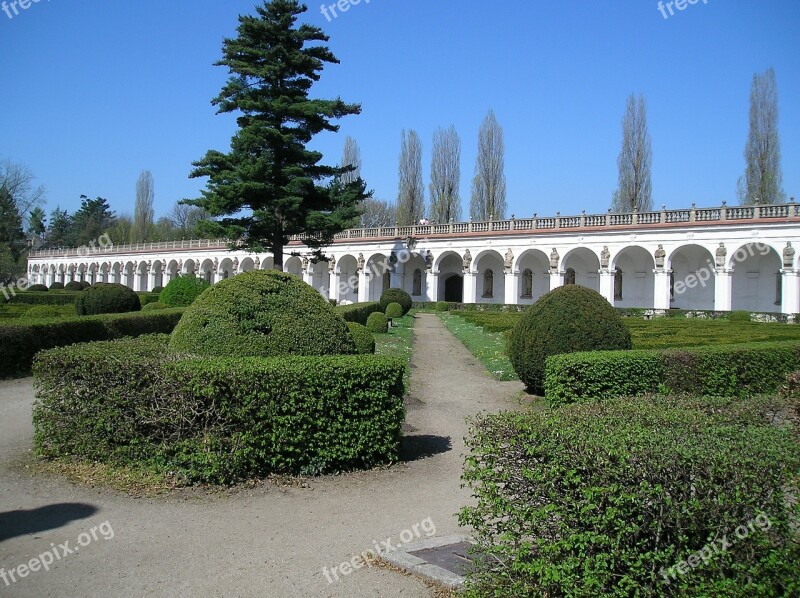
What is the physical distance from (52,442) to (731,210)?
35787 mm

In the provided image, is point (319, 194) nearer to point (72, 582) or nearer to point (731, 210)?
point (731, 210)

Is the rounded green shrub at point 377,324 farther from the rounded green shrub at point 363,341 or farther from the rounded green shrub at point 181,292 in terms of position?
the rounded green shrub at point 363,341

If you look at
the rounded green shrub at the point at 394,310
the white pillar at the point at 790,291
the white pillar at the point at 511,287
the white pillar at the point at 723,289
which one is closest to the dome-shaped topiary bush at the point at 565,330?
the rounded green shrub at the point at 394,310

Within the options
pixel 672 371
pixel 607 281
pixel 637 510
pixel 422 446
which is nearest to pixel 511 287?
pixel 607 281

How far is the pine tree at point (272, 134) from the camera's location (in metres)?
27.1

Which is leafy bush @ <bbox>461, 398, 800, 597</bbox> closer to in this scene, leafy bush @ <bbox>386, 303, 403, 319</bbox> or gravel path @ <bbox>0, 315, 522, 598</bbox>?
gravel path @ <bbox>0, 315, 522, 598</bbox>

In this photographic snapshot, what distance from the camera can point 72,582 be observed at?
4203 millimetres

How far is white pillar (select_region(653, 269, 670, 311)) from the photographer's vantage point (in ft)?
119

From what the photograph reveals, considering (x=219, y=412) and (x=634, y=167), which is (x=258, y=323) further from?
(x=634, y=167)

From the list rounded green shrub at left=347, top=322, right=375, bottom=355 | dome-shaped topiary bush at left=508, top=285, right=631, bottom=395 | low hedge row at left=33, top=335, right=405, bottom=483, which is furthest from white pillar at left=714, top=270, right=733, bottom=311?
low hedge row at left=33, top=335, right=405, bottom=483

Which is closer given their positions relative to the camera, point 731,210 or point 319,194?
point 319,194

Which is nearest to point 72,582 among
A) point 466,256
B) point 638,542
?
point 638,542

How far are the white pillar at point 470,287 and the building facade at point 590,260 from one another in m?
0.07

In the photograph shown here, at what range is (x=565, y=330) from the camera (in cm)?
1162
